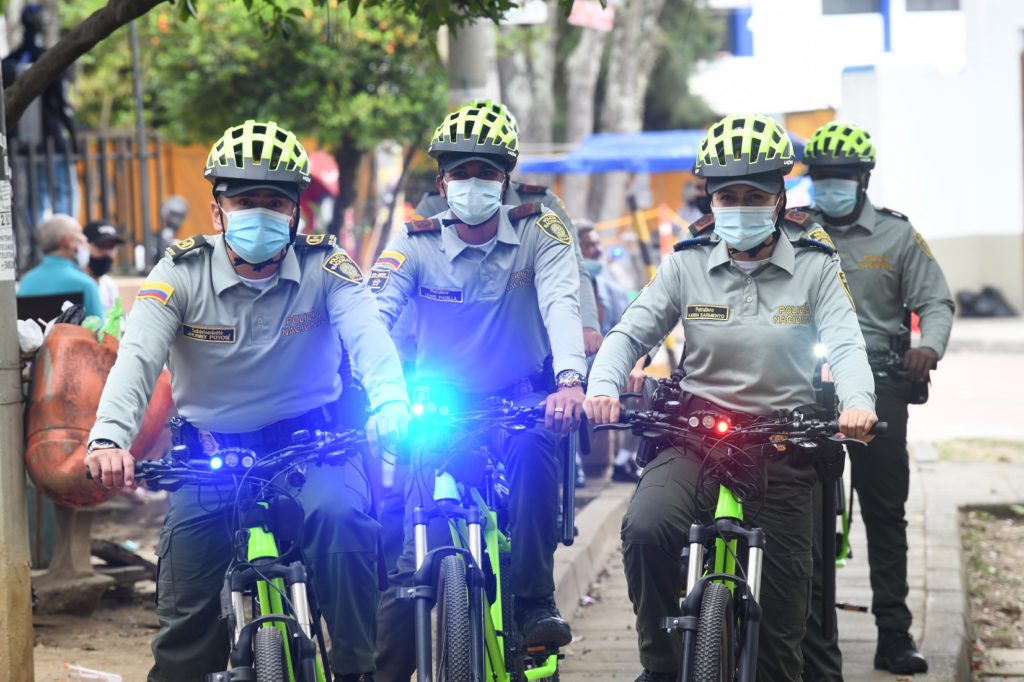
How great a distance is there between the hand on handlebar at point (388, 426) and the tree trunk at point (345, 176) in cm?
1533

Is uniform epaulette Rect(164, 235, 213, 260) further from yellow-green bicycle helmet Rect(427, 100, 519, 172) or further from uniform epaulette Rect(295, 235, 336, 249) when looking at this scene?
yellow-green bicycle helmet Rect(427, 100, 519, 172)

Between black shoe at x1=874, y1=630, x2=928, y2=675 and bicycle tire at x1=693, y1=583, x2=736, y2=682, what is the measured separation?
85.6 inches

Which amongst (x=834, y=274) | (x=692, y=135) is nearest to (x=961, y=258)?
(x=692, y=135)

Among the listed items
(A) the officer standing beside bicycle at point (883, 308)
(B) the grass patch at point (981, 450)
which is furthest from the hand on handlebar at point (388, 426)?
(B) the grass patch at point (981, 450)

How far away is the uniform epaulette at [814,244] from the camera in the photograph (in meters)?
5.25

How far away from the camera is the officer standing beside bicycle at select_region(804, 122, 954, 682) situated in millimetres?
6719

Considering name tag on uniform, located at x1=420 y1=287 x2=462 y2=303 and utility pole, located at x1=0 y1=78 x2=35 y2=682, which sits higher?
name tag on uniform, located at x1=420 y1=287 x2=462 y2=303

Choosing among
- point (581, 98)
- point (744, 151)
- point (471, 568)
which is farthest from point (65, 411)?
point (581, 98)

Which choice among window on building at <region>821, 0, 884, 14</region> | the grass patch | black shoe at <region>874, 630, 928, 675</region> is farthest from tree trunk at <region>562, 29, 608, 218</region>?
black shoe at <region>874, 630, 928, 675</region>

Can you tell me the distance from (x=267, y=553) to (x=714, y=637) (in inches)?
51.9

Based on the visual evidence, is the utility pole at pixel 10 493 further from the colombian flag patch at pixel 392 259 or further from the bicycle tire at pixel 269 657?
the bicycle tire at pixel 269 657

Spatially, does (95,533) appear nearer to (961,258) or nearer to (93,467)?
(93,467)

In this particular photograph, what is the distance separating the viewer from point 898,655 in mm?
6582

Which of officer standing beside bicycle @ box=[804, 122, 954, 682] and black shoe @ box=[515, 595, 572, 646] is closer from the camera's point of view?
black shoe @ box=[515, 595, 572, 646]
